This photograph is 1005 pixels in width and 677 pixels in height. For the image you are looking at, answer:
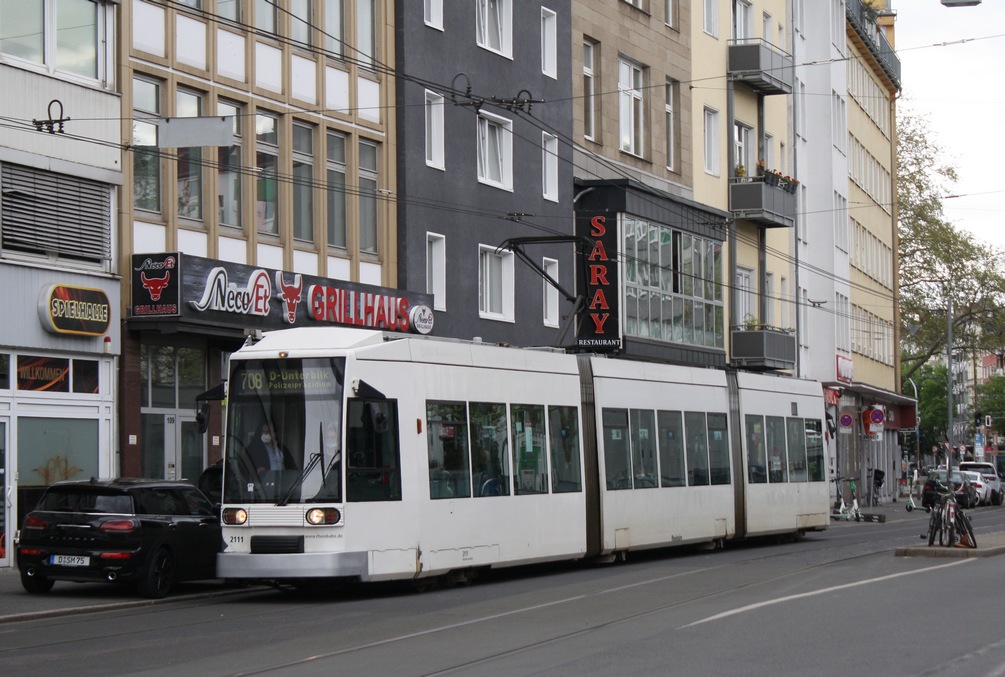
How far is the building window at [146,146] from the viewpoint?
26484 millimetres

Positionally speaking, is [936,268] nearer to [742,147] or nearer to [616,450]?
[742,147]

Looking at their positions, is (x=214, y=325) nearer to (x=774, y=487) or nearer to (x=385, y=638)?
(x=774, y=487)

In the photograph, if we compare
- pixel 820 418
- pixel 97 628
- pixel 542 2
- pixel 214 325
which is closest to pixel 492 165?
pixel 542 2

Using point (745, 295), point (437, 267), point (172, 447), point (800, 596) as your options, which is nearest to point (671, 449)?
point (172, 447)

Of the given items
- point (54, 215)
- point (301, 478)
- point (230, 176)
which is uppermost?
point (230, 176)

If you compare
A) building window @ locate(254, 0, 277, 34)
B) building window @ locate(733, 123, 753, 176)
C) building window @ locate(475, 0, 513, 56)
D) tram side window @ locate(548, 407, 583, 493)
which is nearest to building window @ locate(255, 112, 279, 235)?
building window @ locate(254, 0, 277, 34)

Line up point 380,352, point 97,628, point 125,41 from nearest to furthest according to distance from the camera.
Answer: point 97,628, point 380,352, point 125,41

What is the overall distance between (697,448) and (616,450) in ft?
11.2

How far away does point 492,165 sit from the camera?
37.6m

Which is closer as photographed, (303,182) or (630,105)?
(303,182)

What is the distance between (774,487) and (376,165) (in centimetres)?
1033

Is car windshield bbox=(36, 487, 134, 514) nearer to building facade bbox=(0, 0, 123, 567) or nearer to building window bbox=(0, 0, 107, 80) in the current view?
building facade bbox=(0, 0, 123, 567)

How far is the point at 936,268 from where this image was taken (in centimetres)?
8462

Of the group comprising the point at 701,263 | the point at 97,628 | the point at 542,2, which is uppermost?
the point at 542,2
